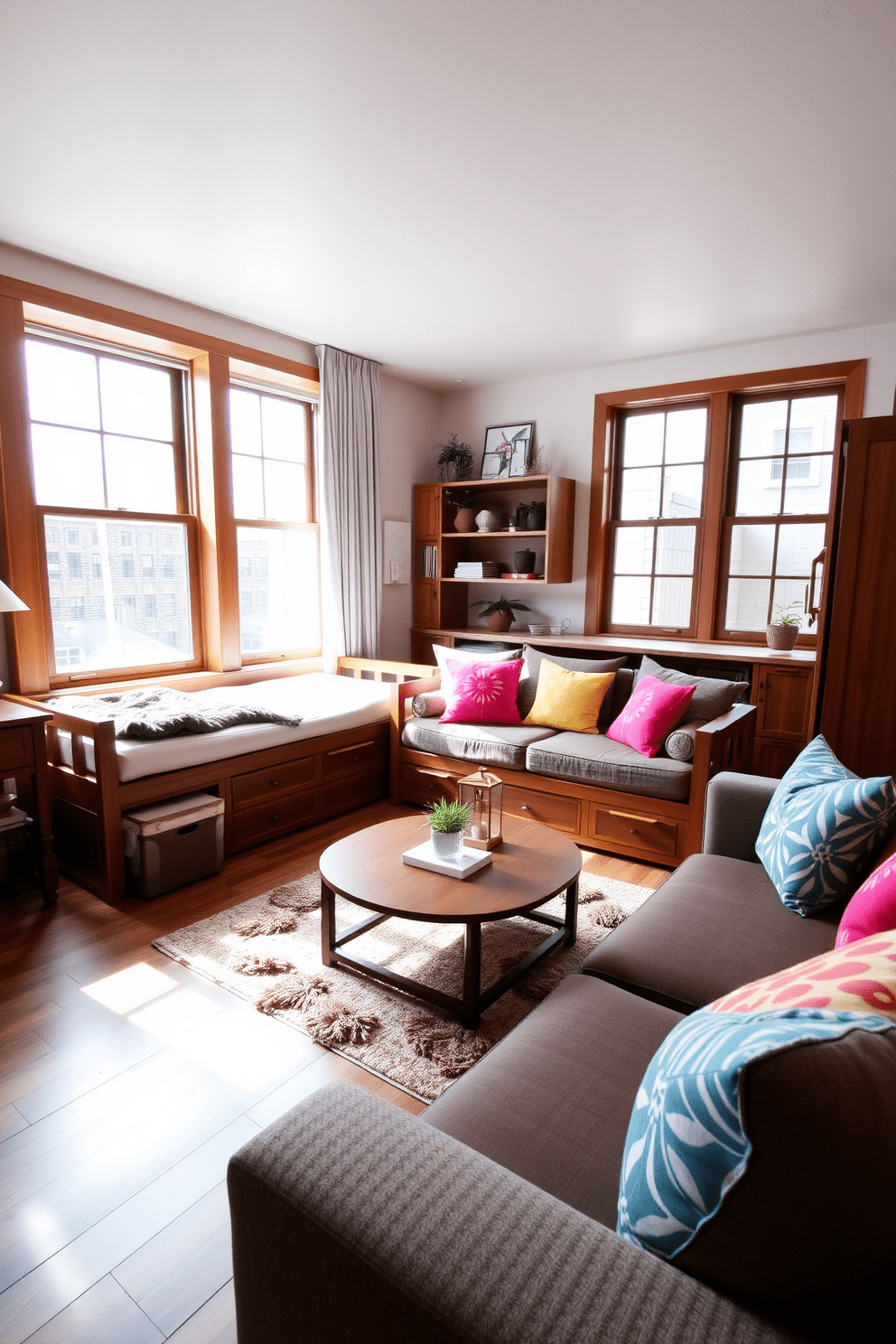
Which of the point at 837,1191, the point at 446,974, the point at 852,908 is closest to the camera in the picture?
the point at 837,1191

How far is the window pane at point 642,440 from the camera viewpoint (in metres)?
4.68

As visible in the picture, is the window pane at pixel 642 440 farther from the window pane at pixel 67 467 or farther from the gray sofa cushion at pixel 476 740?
the window pane at pixel 67 467

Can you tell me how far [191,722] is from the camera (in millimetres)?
3062

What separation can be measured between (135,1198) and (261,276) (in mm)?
3491

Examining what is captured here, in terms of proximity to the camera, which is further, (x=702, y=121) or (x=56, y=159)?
(x=56, y=159)

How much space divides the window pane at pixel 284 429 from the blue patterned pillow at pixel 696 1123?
4.26 metres

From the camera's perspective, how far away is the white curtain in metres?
4.50

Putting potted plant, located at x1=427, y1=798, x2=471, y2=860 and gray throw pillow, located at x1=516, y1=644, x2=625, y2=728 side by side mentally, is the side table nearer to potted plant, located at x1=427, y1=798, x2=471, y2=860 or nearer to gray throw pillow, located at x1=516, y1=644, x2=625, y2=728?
potted plant, located at x1=427, y1=798, x2=471, y2=860

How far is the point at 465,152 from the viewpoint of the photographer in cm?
231

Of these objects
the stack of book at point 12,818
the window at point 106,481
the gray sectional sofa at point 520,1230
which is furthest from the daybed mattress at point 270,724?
the gray sectional sofa at point 520,1230

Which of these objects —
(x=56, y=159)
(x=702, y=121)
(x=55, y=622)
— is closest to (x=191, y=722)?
(x=55, y=622)

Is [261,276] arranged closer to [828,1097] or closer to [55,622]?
[55,622]

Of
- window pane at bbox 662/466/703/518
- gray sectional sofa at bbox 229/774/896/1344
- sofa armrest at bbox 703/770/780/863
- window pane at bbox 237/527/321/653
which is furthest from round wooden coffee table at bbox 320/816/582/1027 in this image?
window pane at bbox 662/466/703/518

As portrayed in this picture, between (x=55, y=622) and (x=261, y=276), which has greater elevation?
(x=261, y=276)
